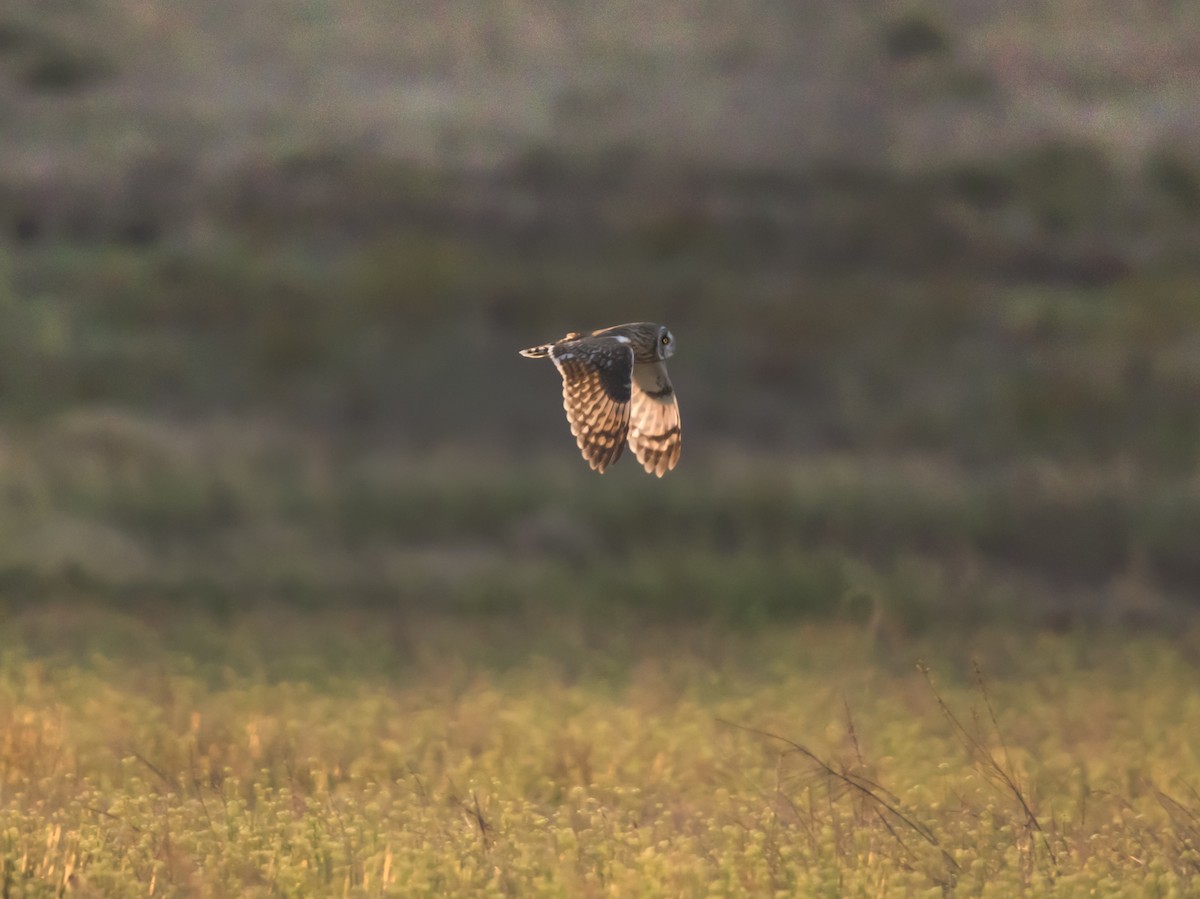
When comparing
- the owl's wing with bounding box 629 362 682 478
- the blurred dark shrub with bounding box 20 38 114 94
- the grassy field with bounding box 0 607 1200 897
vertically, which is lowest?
the grassy field with bounding box 0 607 1200 897

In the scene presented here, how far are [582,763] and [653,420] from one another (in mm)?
1736

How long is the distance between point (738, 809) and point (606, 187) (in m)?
14.2

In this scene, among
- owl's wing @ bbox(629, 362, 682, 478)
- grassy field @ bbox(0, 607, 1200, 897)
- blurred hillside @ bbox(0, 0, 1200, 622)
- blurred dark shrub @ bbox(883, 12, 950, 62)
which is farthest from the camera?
blurred dark shrub @ bbox(883, 12, 950, 62)

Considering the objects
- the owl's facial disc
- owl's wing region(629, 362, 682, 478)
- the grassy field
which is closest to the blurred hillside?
the grassy field

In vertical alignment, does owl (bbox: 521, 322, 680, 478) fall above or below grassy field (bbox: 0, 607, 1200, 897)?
above

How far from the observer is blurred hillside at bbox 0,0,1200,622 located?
51.2 ft

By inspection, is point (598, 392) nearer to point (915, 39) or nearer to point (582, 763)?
point (582, 763)

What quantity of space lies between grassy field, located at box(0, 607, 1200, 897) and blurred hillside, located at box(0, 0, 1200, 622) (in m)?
2.05

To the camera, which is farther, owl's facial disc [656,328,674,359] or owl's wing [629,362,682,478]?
owl's wing [629,362,682,478]

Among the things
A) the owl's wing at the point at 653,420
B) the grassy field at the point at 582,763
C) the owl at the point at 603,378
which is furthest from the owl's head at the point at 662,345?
the grassy field at the point at 582,763

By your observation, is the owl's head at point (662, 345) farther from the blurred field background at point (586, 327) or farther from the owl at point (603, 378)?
the blurred field background at point (586, 327)

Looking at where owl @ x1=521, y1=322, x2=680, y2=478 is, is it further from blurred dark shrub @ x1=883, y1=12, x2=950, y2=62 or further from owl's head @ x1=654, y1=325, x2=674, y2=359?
blurred dark shrub @ x1=883, y1=12, x2=950, y2=62

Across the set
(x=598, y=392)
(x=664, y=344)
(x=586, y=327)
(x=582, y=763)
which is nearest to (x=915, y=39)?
(x=586, y=327)

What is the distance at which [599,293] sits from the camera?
759 inches
